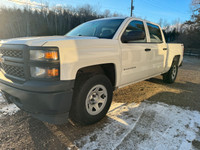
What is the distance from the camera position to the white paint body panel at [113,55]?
1.82 m

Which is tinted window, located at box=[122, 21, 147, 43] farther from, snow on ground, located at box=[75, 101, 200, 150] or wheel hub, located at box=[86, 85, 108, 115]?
snow on ground, located at box=[75, 101, 200, 150]

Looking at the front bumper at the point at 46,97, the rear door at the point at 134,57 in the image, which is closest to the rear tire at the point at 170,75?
the rear door at the point at 134,57

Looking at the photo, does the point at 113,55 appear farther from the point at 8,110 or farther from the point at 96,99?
the point at 8,110

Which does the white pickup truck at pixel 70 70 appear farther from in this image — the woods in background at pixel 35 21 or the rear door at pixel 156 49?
the woods in background at pixel 35 21

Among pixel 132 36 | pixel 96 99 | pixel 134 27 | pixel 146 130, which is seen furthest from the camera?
pixel 134 27

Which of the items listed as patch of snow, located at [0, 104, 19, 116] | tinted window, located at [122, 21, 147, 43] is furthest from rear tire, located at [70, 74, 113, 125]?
patch of snow, located at [0, 104, 19, 116]

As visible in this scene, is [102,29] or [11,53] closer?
[11,53]

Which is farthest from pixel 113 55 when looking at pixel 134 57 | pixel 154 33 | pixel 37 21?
pixel 37 21

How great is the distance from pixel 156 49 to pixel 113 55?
1835mm

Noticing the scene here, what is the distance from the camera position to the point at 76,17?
113 ft

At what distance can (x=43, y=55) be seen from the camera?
5.69ft

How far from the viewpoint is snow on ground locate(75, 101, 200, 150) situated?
1963mm

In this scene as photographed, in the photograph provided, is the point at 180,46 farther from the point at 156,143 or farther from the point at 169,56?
the point at 156,143

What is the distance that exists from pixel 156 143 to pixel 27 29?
3476 cm
